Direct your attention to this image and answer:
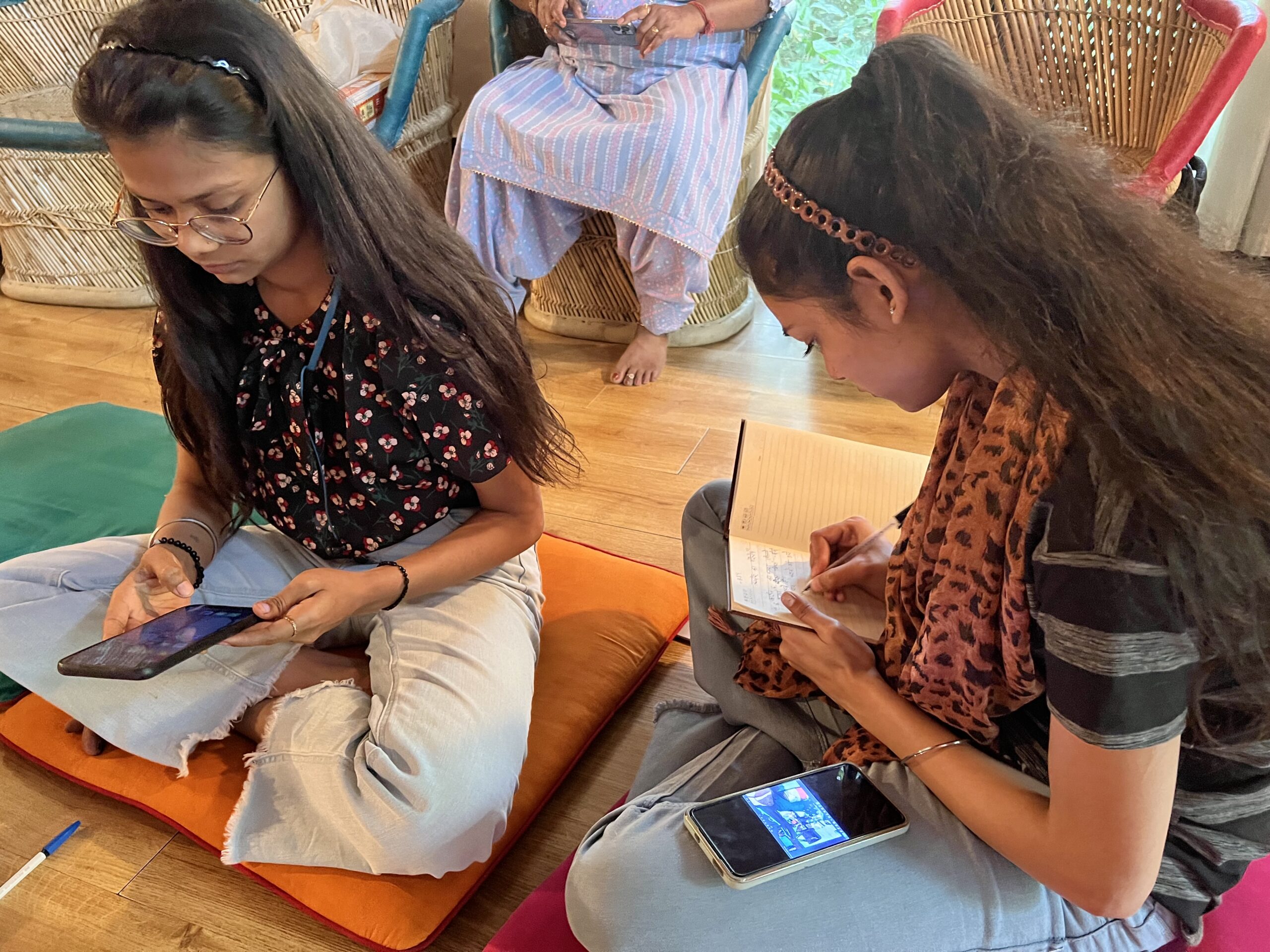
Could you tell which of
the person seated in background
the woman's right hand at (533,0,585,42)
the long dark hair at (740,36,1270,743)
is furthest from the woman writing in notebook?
the woman's right hand at (533,0,585,42)

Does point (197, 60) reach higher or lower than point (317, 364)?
higher

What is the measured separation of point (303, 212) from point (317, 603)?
39 centimetres

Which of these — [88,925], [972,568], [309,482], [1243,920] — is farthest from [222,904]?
[1243,920]

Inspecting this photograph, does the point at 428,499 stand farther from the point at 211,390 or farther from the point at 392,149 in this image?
the point at 392,149

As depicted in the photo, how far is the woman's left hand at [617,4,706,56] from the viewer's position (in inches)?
70.1

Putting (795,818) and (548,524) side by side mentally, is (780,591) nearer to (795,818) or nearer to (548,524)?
(795,818)

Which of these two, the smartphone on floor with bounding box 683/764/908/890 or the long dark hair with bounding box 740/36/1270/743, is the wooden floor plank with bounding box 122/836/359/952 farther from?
the long dark hair with bounding box 740/36/1270/743

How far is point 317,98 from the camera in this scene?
87 centimetres

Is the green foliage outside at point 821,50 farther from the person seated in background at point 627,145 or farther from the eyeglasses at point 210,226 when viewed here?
the eyeglasses at point 210,226

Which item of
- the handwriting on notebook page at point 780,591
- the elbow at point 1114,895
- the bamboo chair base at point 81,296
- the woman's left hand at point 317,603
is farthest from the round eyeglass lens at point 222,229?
the bamboo chair base at point 81,296

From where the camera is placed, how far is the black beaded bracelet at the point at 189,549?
42.1 inches

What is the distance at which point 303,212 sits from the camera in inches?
36.2

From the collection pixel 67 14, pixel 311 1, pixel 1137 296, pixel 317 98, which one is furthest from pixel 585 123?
pixel 1137 296

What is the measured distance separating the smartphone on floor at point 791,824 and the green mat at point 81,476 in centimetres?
109
